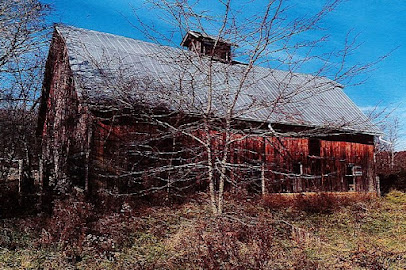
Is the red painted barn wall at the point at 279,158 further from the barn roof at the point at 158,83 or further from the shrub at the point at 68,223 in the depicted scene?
the shrub at the point at 68,223

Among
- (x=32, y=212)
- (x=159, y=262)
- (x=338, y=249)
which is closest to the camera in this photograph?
(x=159, y=262)

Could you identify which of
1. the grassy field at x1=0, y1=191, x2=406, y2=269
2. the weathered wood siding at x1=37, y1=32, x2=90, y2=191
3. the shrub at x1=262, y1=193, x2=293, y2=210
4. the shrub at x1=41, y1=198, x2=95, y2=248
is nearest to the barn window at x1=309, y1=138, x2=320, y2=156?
the shrub at x1=262, y1=193, x2=293, y2=210

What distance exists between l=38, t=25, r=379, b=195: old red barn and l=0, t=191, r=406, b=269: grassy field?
1023 millimetres

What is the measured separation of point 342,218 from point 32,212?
824 cm

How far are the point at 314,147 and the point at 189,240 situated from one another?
9.41 meters

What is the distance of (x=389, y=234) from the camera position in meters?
8.43

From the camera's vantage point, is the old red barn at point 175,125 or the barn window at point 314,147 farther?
the barn window at point 314,147

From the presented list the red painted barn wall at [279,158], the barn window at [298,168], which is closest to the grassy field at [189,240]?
the red painted barn wall at [279,158]

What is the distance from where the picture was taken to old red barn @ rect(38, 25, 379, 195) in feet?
26.5

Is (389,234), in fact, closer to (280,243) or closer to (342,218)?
(342,218)

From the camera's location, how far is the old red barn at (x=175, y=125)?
8078 millimetres

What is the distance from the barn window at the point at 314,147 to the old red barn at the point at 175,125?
0.13ft

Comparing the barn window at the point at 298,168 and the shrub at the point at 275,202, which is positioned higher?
the barn window at the point at 298,168

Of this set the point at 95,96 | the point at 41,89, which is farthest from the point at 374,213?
the point at 41,89
